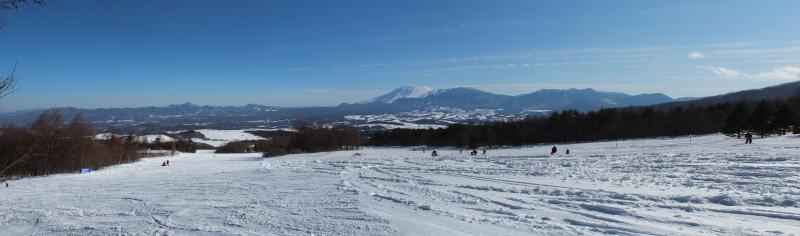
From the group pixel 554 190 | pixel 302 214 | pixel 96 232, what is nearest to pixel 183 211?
pixel 96 232

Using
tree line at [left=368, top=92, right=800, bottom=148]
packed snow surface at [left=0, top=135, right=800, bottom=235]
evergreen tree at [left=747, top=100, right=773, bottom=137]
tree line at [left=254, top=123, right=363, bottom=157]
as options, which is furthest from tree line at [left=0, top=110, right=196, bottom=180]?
evergreen tree at [left=747, top=100, right=773, bottom=137]

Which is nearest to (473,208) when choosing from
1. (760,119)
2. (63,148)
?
(63,148)

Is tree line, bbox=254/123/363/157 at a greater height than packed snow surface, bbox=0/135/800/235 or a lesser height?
lesser

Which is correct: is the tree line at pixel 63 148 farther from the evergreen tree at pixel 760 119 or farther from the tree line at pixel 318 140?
the evergreen tree at pixel 760 119

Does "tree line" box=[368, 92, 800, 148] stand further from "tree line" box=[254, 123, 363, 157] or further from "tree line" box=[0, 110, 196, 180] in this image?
"tree line" box=[0, 110, 196, 180]

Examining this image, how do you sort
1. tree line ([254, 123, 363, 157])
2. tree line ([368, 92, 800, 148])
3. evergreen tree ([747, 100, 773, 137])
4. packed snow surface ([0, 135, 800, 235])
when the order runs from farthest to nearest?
tree line ([254, 123, 363, 157]), tree line ([368, 92, 800, 148]), evergreen tree ([747, 100, 773, 137]), packed snow surface ([0, 135, 800, 235])

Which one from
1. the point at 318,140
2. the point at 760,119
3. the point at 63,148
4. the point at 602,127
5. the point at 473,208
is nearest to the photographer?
the point at 473,208

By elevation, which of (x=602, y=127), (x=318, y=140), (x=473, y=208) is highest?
(x=602, y=127)

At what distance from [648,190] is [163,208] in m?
15.3

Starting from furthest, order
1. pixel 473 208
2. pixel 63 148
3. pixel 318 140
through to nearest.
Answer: pixel 318 140 → pixel 63 148 → pixel 473 208

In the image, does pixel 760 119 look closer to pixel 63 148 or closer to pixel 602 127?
pixel 602 127

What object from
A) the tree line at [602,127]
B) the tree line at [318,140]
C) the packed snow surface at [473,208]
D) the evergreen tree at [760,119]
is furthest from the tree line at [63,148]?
the evergreen tree at [760,119]

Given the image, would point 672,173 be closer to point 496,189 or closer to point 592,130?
point 496,189

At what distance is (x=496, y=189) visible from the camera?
51.2 feet
